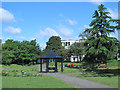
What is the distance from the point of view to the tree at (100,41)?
3166cm

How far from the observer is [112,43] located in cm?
3256

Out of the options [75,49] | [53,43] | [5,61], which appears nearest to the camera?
[5,61]

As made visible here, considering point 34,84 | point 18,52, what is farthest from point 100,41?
point 18,52

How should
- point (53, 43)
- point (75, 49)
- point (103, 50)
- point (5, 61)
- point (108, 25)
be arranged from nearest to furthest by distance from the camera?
point (103, 50) → point (108, 25) → point (5, 61) → point (75, 49) → point (53, 43)

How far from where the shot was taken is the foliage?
161 feet

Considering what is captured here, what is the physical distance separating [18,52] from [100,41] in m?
27.7

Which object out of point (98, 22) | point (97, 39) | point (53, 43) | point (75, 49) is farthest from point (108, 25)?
point (53, 43)

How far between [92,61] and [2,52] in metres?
25.1

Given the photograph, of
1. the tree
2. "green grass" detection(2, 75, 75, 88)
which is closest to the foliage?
the tree

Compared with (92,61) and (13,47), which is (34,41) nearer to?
(13,47)

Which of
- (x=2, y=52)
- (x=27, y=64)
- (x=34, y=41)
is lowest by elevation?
(x=27, y=64)

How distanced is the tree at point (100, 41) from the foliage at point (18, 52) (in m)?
23.2

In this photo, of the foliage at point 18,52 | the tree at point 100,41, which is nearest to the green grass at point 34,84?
the tree at point 100,41

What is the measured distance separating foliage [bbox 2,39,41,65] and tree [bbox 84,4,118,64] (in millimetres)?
23189
